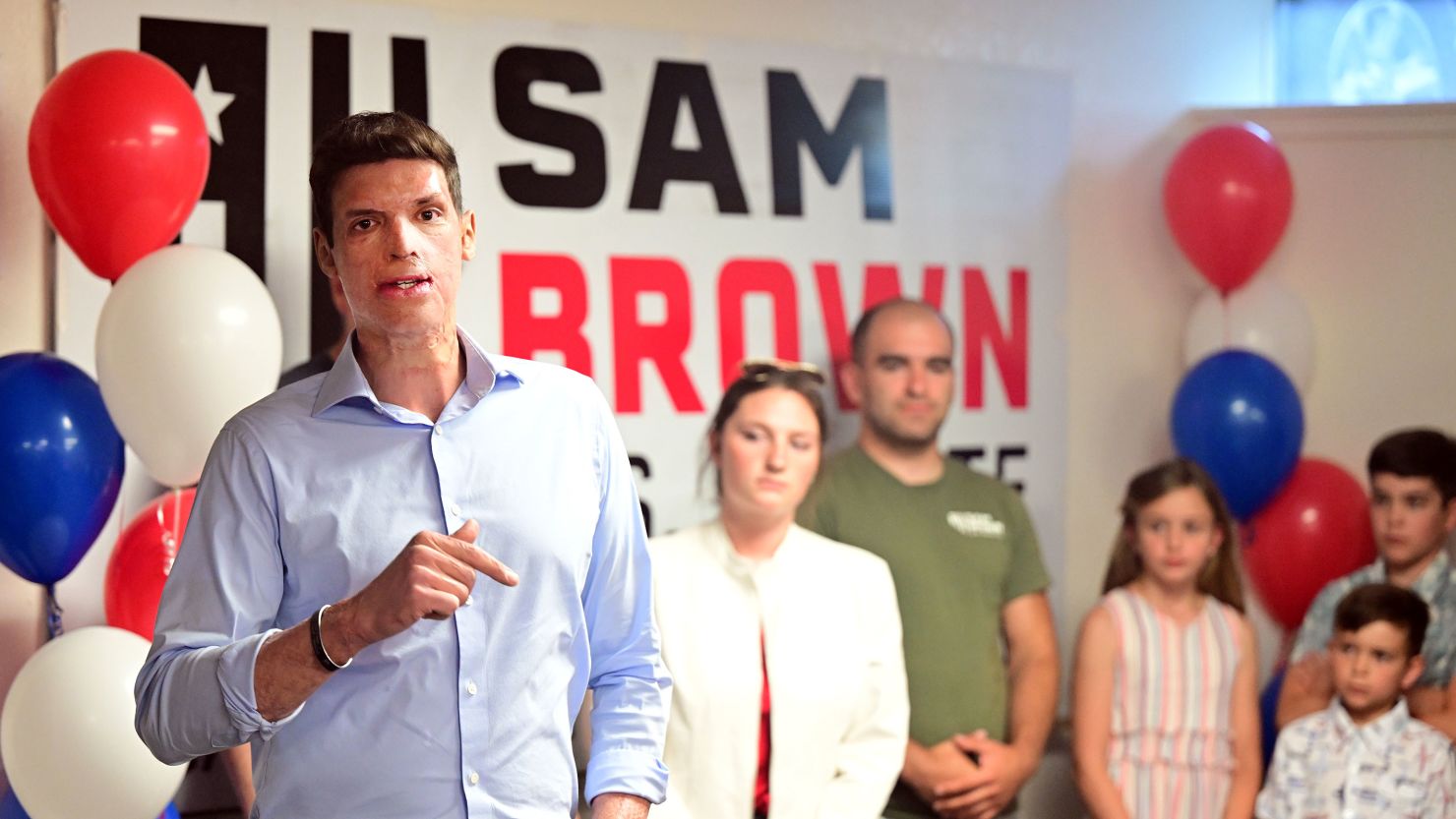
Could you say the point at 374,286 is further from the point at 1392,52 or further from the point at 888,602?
the point at 1392,52

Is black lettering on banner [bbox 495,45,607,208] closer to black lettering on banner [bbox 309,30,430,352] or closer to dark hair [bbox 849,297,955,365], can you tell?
black lettering on banner [bbox 309,30,430,352]

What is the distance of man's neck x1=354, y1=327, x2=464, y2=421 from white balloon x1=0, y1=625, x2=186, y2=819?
134 cm

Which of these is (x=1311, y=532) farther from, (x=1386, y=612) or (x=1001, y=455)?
(x=1001, y=455)

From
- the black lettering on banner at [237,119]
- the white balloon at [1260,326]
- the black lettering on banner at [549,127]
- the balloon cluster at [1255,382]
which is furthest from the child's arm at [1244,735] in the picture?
the black lettering on banner at [237,119]

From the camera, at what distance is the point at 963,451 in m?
4.17

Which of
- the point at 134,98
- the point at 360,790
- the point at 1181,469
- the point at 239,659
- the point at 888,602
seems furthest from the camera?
the point at 1181,469

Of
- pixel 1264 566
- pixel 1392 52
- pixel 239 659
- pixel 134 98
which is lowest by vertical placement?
pixel 1264 566

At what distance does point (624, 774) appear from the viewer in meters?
1.74

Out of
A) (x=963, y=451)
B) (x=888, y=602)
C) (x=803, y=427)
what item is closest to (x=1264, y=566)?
(x=963, y=451)

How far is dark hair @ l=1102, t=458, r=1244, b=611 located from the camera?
145 inches

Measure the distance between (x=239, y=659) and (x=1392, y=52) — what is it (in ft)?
13.4

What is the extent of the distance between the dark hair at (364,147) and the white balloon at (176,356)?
1.22m

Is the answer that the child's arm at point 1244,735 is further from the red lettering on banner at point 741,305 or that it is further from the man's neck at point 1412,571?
the red lettering on banner at point 741,305

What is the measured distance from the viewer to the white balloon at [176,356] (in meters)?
2.78
